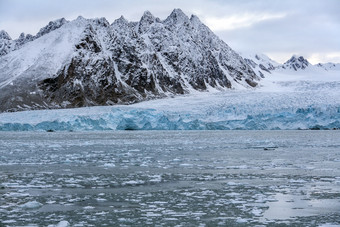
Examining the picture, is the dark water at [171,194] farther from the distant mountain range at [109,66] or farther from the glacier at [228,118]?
the distant mountain range at [109,66]

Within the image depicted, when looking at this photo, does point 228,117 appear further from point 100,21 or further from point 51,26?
point 51,26

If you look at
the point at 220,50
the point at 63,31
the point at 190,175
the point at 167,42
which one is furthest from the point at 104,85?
the point at 190,175

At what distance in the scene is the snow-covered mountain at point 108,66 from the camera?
12131 centimetres

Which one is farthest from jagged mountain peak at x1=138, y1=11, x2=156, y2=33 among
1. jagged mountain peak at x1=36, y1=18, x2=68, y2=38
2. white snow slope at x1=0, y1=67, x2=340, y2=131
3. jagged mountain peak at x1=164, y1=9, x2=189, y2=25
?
white snow slope at x1=0, y1=67, x2=340, y2=131

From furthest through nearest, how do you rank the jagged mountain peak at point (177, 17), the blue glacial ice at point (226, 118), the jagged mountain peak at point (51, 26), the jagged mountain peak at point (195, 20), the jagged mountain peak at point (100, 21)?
the jagged mountain peak at point (195, 20) → the jagged mountain peak at point (51, 26) → the jagged mountain peak at point (177, 17) → the jagged mountain peak at point (100, 21) → the blue glacial ice at point (226, 118)

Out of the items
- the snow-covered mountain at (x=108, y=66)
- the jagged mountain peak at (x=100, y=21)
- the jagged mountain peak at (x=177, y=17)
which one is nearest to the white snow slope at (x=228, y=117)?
the snow-covered mountain at (x=108, y=66)

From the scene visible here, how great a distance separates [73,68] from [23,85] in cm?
1347

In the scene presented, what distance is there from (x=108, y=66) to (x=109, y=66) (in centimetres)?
35

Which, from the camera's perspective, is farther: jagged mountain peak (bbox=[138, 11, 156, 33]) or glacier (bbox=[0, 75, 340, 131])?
→ jagged mountain peak (bbox=[138, 11, 156, 33])

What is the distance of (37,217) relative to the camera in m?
7.60

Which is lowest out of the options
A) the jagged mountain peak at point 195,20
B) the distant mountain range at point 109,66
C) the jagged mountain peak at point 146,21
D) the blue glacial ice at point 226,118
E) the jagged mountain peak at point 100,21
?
the blue glacial ice at point 226,118

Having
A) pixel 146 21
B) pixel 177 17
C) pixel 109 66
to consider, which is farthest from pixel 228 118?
pixel 177 17

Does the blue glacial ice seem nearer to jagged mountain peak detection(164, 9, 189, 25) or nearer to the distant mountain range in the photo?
the distant mountain range

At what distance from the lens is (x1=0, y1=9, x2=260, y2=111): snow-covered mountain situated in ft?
398
